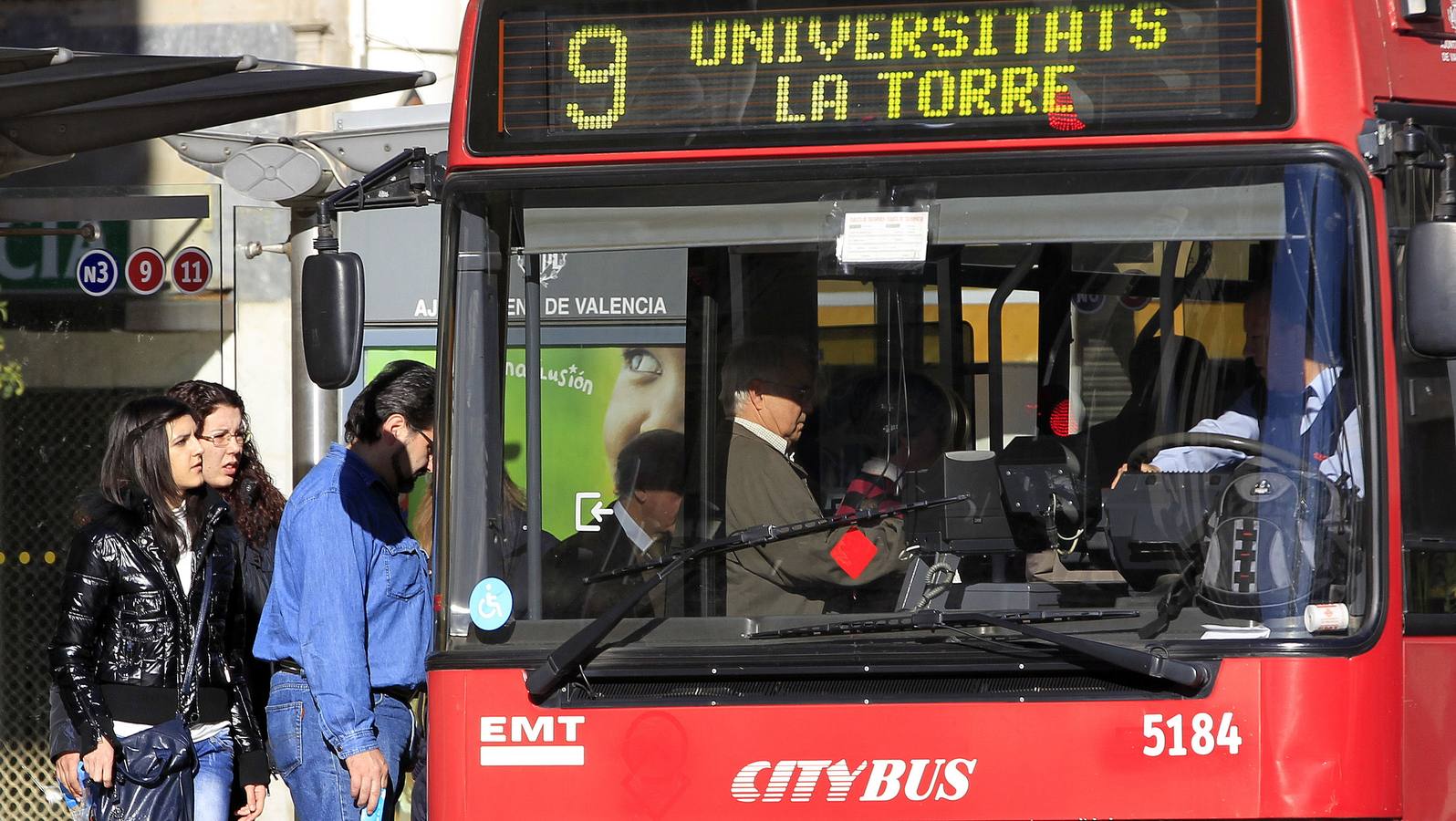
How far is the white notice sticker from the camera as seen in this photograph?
3.76 meters

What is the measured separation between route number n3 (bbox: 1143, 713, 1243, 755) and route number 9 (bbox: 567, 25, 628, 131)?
169 cm

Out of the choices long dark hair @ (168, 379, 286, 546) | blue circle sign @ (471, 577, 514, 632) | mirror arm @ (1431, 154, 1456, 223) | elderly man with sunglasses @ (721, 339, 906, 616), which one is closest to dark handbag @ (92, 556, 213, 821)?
long dark hair @ (168, 379, 286, 546)

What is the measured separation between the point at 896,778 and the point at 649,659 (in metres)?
0.56

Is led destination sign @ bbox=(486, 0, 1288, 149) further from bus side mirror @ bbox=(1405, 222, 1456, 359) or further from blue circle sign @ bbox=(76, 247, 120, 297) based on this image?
blue circle sign @ bbox=(76, 247, 120, 297)

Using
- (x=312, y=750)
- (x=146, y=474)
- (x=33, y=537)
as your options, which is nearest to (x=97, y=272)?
(x=33, y=537)

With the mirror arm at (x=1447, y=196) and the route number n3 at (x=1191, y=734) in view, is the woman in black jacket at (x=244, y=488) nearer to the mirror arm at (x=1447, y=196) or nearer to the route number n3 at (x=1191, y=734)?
the route number n3 at (x=1191, y=734)

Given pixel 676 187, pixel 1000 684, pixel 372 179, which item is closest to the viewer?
pixel 1000 684

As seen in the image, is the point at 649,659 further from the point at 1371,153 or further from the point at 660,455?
the point at 1371,153

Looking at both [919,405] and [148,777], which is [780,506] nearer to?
[919,405]

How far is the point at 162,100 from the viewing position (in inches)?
241

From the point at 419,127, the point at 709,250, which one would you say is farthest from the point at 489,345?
the point at 419,127

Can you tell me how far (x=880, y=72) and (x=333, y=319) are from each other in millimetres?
1321

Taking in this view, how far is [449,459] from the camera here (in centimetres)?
390

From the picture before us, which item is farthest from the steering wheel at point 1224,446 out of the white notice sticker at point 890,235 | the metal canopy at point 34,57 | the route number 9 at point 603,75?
the metal canopy at point 34,57
